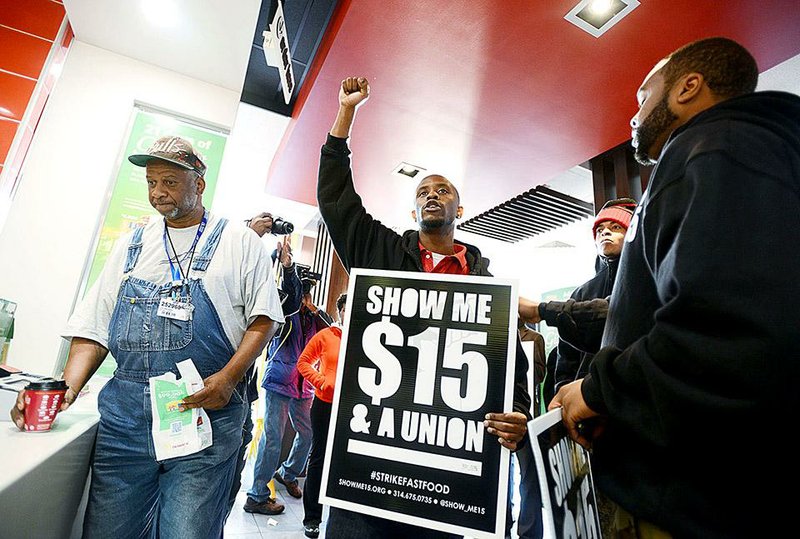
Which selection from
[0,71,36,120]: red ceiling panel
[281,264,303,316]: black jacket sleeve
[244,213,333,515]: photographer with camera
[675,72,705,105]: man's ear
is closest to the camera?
[675,72,705,105]: man's ear

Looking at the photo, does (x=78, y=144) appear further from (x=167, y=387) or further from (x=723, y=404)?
(x=723, y=404)

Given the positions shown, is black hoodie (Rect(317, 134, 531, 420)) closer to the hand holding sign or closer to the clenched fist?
the clenched fist

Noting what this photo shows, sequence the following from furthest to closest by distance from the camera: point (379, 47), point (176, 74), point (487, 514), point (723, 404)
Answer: point (176, 74)
point (379, 47)
point (487, 514)
point (723, 404)

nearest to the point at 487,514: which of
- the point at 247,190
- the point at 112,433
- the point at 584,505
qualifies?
the point at 584,505

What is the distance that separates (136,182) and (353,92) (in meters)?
2.22

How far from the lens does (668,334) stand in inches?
24.6

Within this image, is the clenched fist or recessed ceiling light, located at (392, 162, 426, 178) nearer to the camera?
the clenched fist

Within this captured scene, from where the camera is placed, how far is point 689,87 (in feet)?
3.00

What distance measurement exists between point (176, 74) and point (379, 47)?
1728 millimetres

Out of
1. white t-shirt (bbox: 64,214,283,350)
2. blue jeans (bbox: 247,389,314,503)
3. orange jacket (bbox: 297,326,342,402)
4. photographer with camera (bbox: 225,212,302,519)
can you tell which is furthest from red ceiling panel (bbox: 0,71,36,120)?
blue jeans (bbox: 247,389,314,503)

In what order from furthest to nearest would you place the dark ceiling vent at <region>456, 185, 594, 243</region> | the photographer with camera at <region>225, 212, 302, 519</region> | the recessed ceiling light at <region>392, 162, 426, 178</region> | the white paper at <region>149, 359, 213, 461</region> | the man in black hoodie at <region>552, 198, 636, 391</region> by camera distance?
the dark ceiling vent at <region>456, 185, 594, 243</region>, the recessed ceiling light at <region>392, 162, 426, 178</region>, the photographer with camera at <region>225, 212, 302, 519</region>, the man in black hoodie at <region>552, 198, 636, 391</region>, the white paper at <region>149, 359, 213, 461</region>

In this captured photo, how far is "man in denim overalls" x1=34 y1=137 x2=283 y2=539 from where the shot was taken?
1.28 meters

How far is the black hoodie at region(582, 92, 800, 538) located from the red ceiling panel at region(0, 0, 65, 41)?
144 inches

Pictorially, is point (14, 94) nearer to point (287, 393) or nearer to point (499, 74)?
point (287, 393)
